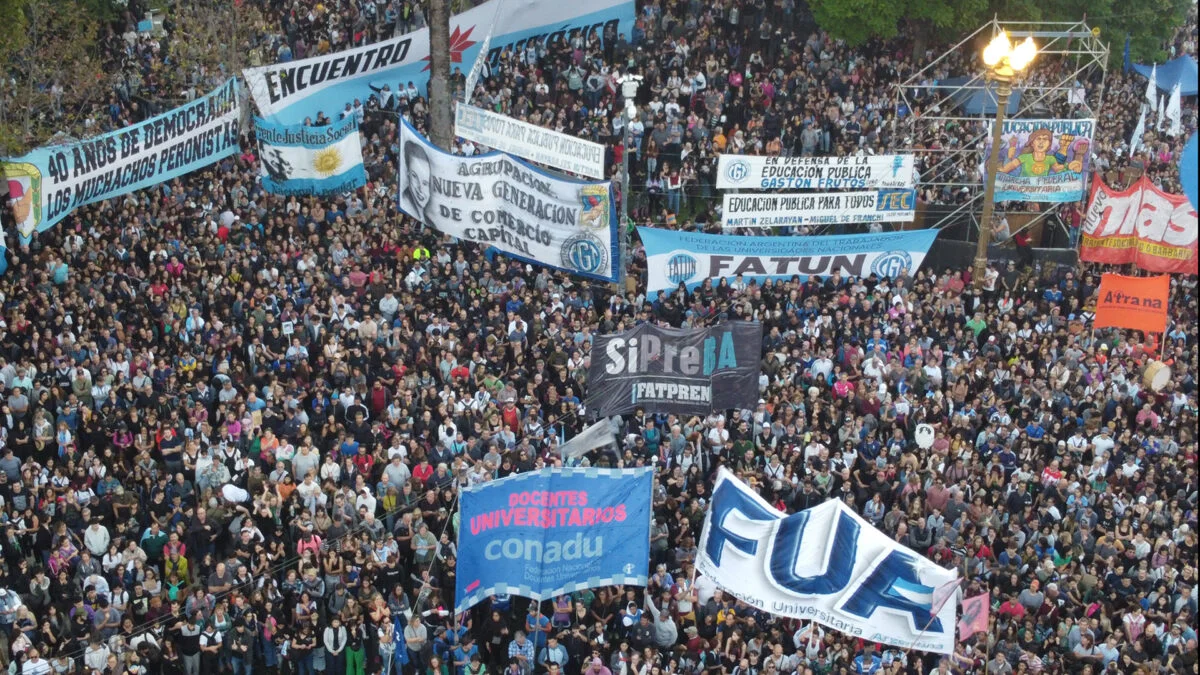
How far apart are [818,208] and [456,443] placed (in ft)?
32.3

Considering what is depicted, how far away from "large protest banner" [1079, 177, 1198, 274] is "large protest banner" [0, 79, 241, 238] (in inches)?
562

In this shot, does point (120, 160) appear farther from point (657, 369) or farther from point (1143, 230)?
point (1143, 230)

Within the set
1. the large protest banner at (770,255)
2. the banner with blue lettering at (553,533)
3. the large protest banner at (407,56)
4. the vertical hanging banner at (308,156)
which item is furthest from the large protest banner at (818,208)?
the banner with blue lettering at (553,533)

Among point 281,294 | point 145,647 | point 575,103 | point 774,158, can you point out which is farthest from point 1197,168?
point 575,103

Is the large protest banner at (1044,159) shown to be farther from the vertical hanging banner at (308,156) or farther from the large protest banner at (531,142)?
the vertical hanging banner at (308,156)

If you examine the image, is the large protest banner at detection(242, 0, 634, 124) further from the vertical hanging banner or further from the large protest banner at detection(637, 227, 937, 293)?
the large protest banner at detection(637, 227, 937, 293)

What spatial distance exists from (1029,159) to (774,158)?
14.9 feet

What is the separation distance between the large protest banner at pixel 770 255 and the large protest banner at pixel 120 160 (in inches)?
278

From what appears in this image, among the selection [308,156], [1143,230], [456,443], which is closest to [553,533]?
[456,443]

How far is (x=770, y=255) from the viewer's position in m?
24.7

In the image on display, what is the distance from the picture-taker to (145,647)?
15477 mm

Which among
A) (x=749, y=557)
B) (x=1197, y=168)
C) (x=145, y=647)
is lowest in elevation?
(x=145, y=647)

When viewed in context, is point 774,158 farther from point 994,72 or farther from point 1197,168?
point 1197,168

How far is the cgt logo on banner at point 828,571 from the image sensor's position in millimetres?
15188
